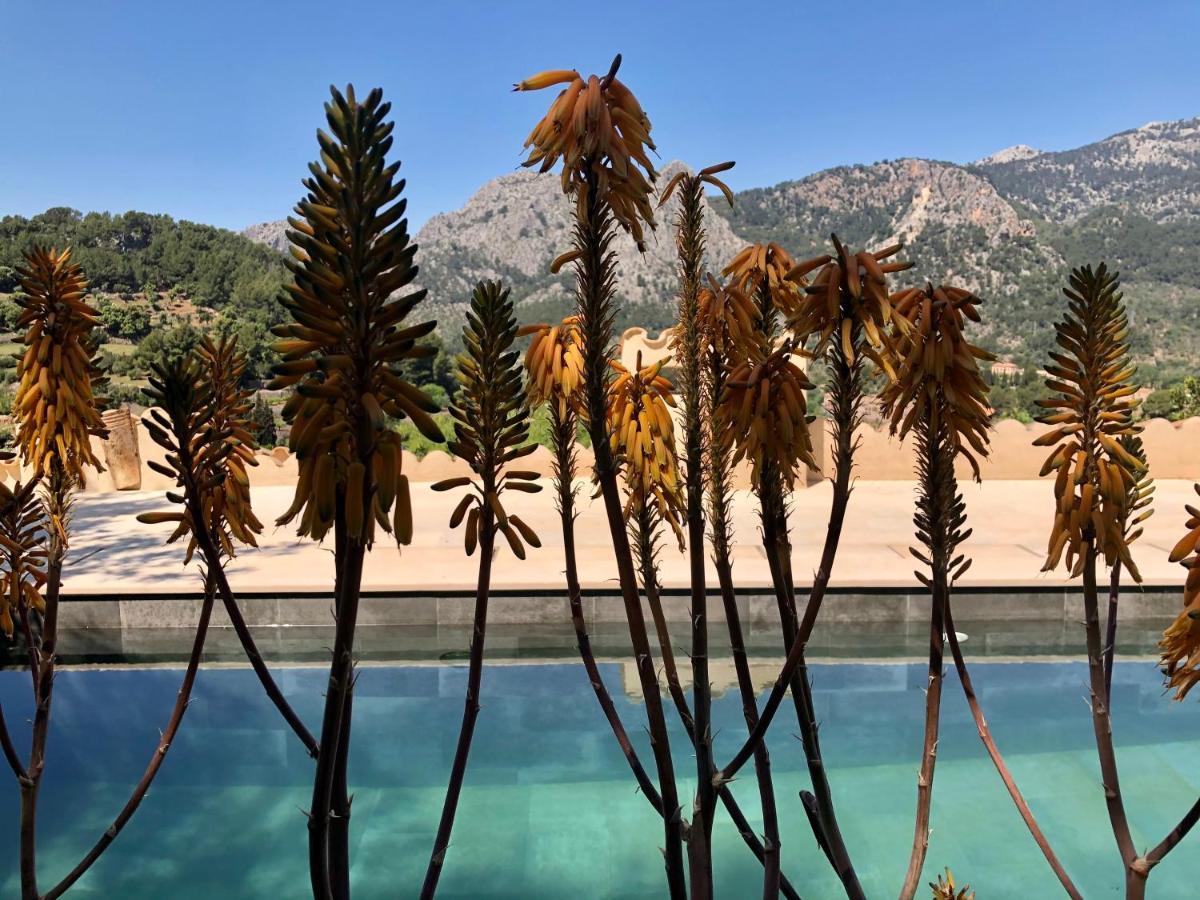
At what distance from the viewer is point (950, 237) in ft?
220

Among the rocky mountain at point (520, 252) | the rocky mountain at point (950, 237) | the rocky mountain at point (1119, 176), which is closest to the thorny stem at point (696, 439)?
the rocky mountain at point (950, 237)

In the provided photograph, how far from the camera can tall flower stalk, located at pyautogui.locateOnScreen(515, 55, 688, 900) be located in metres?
2.04

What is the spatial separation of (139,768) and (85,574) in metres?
3.87

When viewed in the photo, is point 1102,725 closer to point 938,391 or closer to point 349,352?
point 938,391

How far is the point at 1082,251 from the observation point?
67688mm

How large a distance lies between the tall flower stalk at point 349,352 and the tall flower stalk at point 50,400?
5.46 ft

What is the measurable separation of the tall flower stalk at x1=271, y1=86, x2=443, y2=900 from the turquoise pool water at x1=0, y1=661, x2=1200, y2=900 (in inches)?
149

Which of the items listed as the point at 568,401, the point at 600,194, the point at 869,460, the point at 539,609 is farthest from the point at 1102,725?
the point at 869,460

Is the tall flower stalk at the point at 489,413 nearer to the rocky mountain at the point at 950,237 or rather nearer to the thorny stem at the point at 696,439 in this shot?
the thorny stem at the point at 696,439

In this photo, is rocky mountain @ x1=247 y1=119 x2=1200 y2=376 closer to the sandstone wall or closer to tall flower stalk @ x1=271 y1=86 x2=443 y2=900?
the sandstone wall

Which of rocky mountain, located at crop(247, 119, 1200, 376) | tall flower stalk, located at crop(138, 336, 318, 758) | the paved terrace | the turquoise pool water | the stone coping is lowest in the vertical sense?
the turquoise pool water

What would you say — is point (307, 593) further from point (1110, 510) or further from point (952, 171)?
point (952, 171)

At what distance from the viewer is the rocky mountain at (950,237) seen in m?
58.2

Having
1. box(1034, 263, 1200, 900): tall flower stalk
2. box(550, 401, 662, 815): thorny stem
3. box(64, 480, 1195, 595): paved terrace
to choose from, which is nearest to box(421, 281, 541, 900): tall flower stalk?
box(550, 401, 662, 815): thorny stem
